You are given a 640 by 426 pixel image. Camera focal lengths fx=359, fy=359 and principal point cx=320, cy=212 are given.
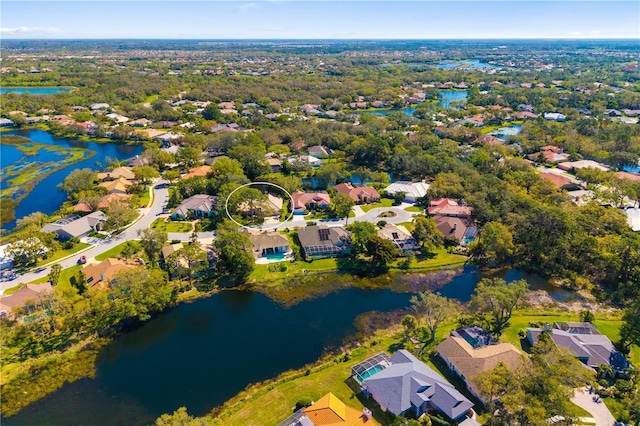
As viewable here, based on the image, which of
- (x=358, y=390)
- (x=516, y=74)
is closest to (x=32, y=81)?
(x=358, y=390)

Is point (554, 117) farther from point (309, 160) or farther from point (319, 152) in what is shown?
point (309, 160)

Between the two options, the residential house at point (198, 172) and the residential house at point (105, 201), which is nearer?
the residential house at point (105, 201)

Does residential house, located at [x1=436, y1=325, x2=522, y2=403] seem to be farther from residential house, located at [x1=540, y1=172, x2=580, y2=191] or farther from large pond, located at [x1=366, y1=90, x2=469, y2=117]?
large pond, located at [x1=366, y1=90, x2=469, y2=117]

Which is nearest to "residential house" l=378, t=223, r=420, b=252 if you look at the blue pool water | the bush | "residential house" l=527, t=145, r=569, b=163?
the blue pool water

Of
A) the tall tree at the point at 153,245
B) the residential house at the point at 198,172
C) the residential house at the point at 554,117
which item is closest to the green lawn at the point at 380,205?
the tall tree at the point at 153,245

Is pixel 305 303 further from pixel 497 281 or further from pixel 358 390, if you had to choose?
pixel 497 281

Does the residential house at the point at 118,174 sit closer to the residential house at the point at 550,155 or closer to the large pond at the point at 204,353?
the large pond at the point at 204,353
